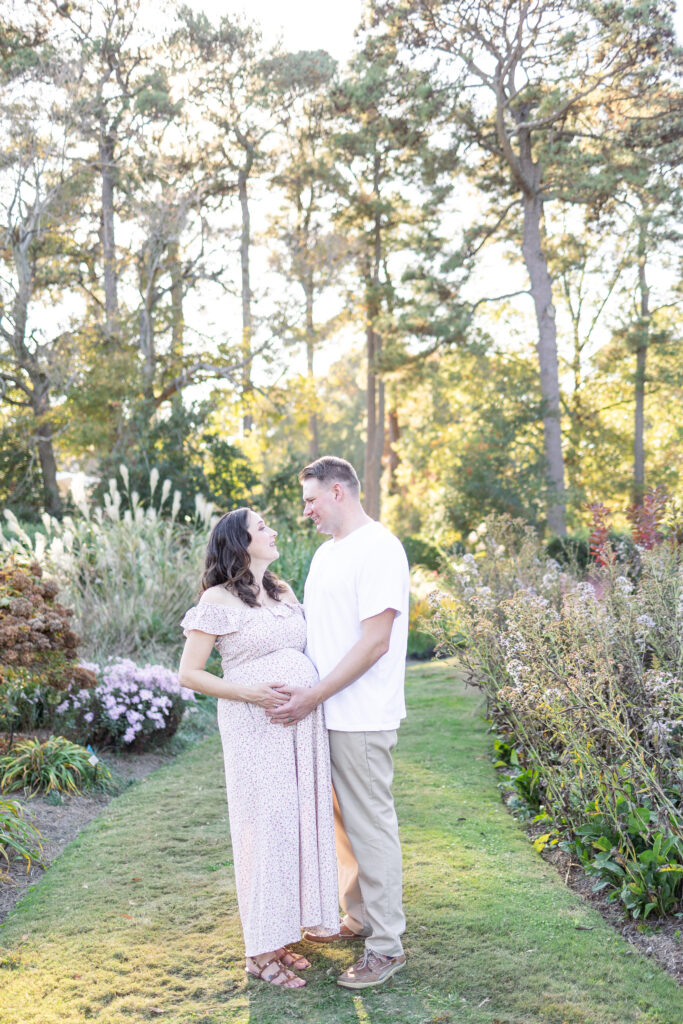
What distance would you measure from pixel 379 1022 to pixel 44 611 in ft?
10.5

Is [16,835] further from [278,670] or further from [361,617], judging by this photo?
[361,617]

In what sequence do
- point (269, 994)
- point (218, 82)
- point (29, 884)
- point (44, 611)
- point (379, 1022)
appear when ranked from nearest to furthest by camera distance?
1. point (379, 1022)
2. point (269, 994)
3. point (29, 884)
4. point (44, 611)
5. point (218, 82)

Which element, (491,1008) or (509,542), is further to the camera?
(509,542)

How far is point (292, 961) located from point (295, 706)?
997 mm

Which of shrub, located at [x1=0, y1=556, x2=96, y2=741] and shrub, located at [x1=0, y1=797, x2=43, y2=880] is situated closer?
shrub, located at [x1=0, y1=797, x2=43, y2=880]

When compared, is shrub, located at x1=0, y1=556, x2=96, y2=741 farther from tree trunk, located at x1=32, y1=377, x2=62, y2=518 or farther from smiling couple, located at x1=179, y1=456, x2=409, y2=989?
tree trunk, located at x1=32, y1=377, x2=62, y2=518

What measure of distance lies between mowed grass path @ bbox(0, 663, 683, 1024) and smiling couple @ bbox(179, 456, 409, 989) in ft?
0.58

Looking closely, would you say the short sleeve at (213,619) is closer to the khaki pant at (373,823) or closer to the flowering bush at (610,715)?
the khaki pant at (373,823)

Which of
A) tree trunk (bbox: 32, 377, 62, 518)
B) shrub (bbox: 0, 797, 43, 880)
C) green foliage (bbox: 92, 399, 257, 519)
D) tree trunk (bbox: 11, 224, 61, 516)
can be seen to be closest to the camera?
shrub (bbox: 0, 797, 43, 880)

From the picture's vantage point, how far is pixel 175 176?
762 inches

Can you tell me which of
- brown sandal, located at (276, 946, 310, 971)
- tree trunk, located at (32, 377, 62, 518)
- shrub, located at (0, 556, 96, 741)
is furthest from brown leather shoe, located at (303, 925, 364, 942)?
tree trunk, located at (32, 377, 62, 518)

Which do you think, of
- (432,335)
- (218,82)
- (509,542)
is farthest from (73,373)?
(509,542)

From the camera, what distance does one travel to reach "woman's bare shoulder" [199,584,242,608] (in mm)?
3174

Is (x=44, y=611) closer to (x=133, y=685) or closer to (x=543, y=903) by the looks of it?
(x=133, y=685)
